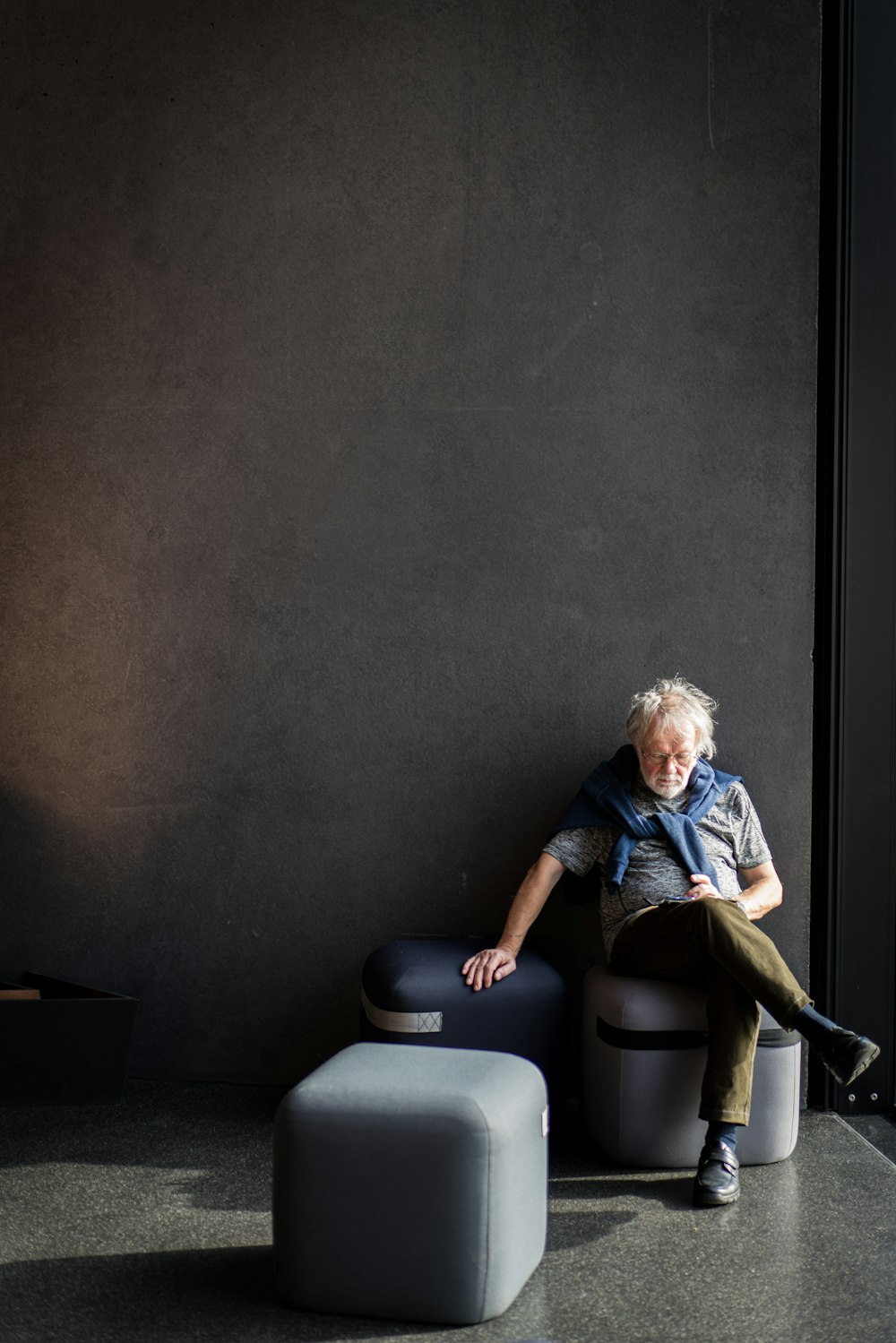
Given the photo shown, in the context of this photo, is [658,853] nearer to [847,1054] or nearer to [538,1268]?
[847,1054]

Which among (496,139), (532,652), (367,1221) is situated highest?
(496,139)

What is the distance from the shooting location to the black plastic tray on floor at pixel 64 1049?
3.38 meters

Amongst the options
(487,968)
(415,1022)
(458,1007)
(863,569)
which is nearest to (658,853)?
(487,968)

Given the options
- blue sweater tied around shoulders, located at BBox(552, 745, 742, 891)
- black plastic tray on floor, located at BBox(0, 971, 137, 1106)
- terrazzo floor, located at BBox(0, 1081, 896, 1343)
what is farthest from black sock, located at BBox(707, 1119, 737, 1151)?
black plastic tray on floor, located at BBox(0, 971, 137, 1106)

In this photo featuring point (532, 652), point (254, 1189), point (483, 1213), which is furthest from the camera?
point (532, 652)

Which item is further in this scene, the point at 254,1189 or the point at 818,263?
the point at 818,263

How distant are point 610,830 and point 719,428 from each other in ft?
4.11

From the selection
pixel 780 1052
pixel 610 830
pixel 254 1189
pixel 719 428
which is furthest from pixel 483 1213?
pixel 719 428

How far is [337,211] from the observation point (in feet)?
12.3

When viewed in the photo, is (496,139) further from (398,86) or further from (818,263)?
(818,263)

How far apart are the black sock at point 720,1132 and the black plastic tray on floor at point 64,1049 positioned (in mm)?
1616

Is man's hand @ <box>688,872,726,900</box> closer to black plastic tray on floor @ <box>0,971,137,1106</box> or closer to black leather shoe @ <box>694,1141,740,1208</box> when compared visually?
black leather shoe @ <box>694,1141,740,1208</box>

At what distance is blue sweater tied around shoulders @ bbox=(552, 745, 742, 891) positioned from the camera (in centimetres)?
330

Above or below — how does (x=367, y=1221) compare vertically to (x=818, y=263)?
below
